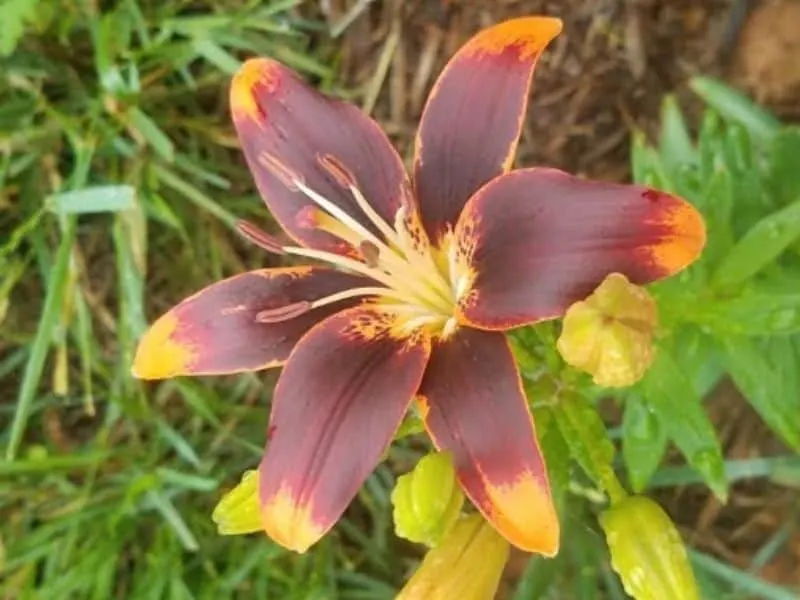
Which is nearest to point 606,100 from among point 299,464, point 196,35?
point 196,35

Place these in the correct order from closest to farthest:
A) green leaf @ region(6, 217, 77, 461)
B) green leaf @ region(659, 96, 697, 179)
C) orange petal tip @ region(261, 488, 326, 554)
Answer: orange petal tip @ region(261, 488, 326, 554), green leaf @ region(659, 96, 697, 179), green leaf @ region(6, 217, 77, 461)

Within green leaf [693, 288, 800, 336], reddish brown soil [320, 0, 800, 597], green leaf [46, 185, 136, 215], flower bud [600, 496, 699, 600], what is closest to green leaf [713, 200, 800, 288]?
green leaf [693, 288, 800, 336]

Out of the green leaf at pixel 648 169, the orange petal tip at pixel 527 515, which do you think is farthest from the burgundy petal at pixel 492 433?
the green leaf at pixel 648 169

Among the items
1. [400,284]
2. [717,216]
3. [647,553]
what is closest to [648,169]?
[717,216]

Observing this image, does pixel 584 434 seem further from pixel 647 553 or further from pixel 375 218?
pixel 375 218

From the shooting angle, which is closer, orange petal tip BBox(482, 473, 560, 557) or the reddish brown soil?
orange petal tip BBox(482, 473, 560, 557)

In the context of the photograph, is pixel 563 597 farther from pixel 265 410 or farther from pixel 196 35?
pixel 196 35

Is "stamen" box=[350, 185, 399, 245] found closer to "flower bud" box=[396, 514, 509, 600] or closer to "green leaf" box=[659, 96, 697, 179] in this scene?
"flower bud" box=[396, 514, 509, 600]
